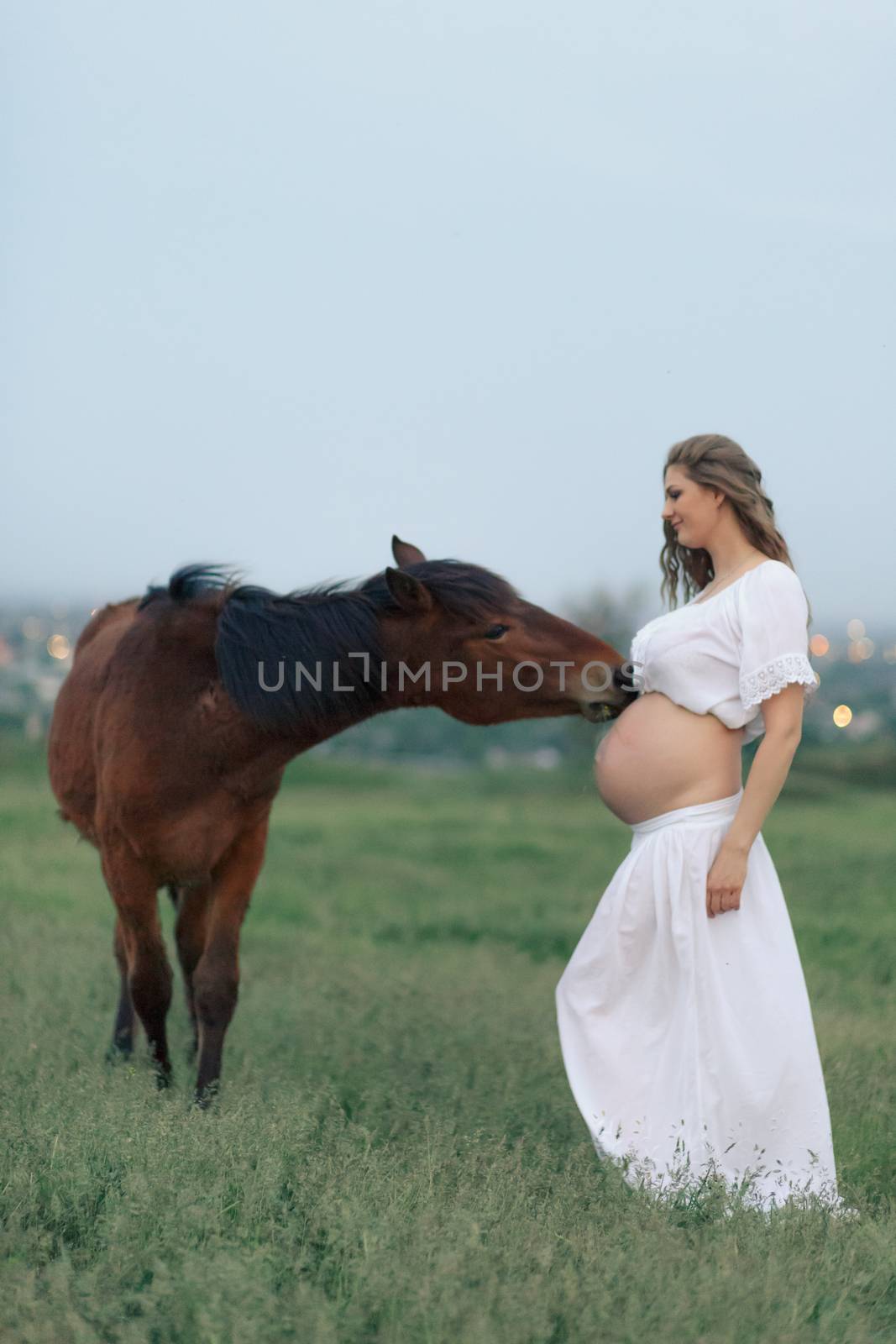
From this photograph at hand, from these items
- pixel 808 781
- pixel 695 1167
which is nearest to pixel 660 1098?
pixel 695 1167

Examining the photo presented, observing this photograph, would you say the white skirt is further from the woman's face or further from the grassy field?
the woman's face

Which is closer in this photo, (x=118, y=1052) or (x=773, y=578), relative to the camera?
(x=773, y=578)

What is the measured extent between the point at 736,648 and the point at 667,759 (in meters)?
0.38

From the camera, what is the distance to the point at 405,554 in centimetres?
477

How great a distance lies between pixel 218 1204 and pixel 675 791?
5.46ft

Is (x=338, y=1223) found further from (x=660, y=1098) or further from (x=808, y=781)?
(x=808, y=781)

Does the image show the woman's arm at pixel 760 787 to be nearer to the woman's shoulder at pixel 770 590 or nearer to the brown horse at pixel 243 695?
the woman's shoulder at pixel 770 590

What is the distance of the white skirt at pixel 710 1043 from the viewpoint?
3746 millimetres

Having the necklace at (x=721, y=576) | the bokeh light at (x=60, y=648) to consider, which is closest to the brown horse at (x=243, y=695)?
the necklace at (x=721, y=576)

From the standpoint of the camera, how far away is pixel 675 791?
3.86 meters

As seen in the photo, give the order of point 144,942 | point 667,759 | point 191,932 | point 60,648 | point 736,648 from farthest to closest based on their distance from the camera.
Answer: point 60,648
point 191,932
point 144,942
point 667,759
point 736,648

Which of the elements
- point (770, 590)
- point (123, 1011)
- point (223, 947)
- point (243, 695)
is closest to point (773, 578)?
point (770, 590)

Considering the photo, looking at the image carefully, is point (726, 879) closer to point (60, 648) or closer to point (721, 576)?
point (721, 576)

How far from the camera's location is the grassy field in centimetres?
270
